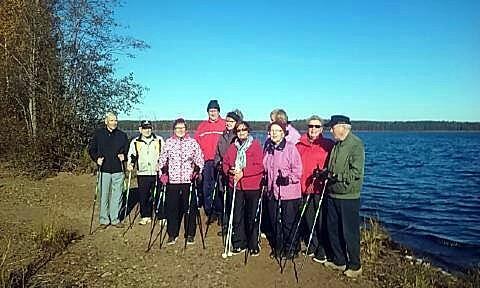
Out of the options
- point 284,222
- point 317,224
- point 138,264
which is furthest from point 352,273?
point 138,264

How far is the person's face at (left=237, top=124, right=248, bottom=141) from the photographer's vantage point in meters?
7.86

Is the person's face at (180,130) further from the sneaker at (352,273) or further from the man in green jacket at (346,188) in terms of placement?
the sneaker at (352,273)

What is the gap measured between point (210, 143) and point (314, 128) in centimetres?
279

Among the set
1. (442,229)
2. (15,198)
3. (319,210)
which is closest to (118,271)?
(319,210)

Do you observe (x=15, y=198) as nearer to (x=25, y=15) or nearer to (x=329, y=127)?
(x=25, y=15)

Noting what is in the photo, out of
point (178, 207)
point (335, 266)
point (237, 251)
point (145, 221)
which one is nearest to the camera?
point (335, 266)

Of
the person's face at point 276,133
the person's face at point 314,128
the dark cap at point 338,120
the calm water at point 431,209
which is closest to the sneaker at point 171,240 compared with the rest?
the person's face at point 276,133

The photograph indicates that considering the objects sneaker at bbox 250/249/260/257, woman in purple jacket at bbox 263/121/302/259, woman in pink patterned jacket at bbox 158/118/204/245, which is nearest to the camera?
woman in purple jacket at bbox 263/121/302/259

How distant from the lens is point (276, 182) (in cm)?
754

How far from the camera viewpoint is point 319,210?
25.2ft

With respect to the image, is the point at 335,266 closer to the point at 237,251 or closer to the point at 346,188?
the point at 346,188

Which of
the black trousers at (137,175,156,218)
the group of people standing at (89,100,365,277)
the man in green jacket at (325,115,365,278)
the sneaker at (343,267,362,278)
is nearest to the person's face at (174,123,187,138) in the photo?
the group of people standing at (89,100,365,277)

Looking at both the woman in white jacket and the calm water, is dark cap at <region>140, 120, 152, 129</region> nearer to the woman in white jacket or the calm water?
the woman in white jacket

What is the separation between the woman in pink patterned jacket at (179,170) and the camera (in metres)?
8.49
